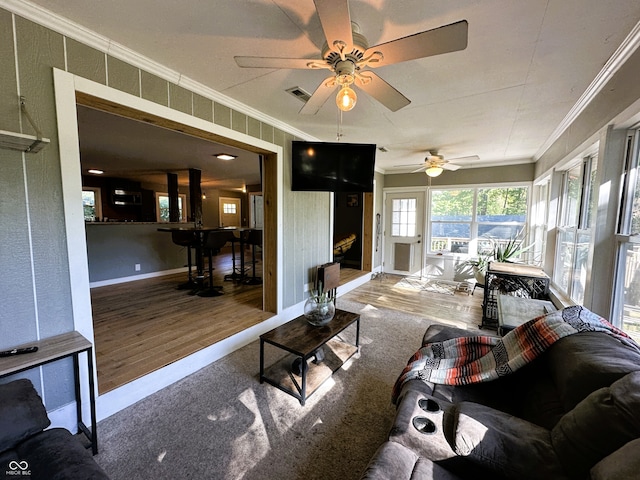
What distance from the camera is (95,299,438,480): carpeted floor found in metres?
1.45

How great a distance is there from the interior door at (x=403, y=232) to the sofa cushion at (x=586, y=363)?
4.67 metres

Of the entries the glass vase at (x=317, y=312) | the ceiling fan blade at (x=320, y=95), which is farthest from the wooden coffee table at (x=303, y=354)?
the ceiling fan blade at (x=320, y=95)

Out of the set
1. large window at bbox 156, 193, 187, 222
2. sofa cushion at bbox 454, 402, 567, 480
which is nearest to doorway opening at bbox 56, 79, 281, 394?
sofa cushion at bbox 454, 402, 567, 480

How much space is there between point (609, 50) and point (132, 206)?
390 inches

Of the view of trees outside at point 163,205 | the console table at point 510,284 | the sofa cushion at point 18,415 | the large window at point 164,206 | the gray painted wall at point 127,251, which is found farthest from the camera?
the view of trees outside at point 163,205

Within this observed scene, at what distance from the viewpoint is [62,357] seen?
4.62ft

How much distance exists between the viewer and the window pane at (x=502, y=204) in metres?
4.90

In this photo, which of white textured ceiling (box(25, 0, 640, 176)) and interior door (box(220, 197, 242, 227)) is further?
interior door (box(220, 197, 242, 227))

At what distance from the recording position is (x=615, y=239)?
1.88 metres

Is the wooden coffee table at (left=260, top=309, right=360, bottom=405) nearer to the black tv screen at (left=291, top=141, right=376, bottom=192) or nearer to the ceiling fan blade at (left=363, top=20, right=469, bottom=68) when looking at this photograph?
the black tv screen at (left=291, top=141, right=376, bottom=192)

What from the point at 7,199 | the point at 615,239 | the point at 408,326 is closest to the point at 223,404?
the point at 7,199

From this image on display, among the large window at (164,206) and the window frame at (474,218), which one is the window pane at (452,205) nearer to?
the window frame at (474,218)

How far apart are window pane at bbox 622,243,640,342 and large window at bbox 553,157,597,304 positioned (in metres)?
0.39

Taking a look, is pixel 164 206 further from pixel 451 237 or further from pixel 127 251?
pixel 451 237
